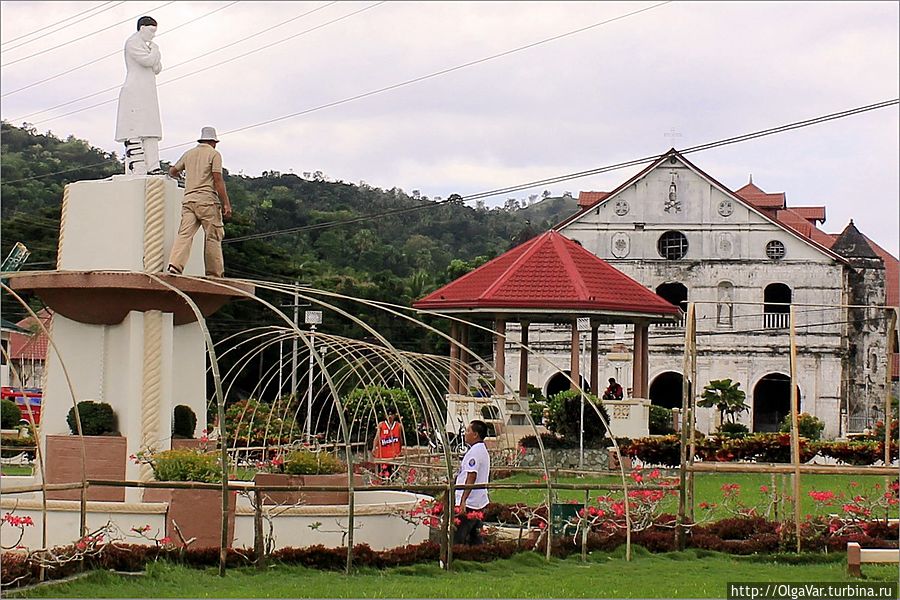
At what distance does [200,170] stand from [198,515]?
3838mm

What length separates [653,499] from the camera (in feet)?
47.9

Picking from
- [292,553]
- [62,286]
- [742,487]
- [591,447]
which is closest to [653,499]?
[292,553]

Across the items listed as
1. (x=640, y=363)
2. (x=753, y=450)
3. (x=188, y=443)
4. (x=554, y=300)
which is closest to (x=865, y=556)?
(x=188, y=443)

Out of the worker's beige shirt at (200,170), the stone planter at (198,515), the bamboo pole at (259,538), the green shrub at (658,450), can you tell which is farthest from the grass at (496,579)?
the green shrub at (658,450)

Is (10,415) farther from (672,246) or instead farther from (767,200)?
(767,200)

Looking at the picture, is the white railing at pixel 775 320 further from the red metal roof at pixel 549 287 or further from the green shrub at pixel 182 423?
the green shrub at pixel 182 423

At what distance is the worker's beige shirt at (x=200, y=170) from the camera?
46.4ft

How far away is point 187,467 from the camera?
1280 centimetres

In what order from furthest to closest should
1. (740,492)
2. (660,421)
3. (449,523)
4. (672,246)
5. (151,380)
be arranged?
1. (672,246)
2. (660,421)
3. (740,492)
4. (151,380)
5. (449,523)

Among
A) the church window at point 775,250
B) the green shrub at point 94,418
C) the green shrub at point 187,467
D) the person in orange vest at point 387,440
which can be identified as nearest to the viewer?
the green shrub at point 187,467

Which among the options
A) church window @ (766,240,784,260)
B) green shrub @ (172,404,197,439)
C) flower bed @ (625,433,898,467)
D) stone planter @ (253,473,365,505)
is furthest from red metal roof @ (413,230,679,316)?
stone planter @ (253,473,365,505)

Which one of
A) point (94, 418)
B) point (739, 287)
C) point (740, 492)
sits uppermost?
point (739, 287)

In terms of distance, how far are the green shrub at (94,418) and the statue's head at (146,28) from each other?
13.5ft

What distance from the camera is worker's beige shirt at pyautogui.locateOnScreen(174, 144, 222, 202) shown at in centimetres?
1413
